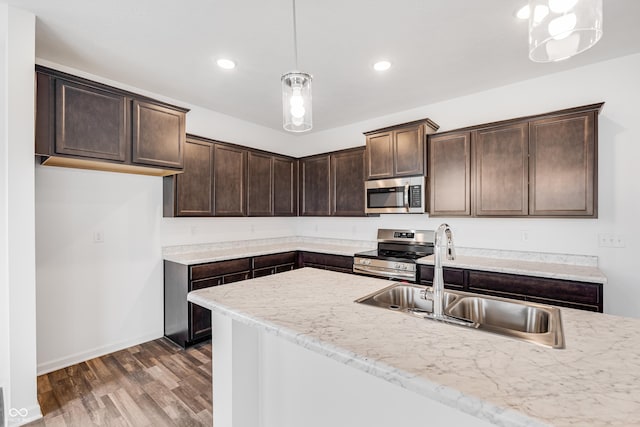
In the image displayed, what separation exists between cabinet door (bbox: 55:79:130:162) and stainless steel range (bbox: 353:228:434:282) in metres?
2.69

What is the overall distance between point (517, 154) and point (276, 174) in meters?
2.94

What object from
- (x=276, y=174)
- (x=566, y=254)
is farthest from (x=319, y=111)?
(x=566, y=254)

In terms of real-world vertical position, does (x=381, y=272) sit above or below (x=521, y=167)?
below

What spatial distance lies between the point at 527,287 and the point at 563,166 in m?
1.10

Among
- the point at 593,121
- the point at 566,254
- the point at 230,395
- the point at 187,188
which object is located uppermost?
the point at 593,121

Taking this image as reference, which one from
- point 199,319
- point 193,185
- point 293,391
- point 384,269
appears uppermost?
point 193,185

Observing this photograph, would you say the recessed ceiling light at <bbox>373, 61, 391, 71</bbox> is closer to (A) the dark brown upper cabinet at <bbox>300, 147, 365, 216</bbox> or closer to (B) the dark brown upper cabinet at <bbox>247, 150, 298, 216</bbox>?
(A) the dark brown upper cabinet at <bbox>300, 147, 365, 216</bbox>

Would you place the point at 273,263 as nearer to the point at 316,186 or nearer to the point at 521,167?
the point at 316,186

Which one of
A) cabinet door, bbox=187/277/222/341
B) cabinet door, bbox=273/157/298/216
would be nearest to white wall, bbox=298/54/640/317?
cabinet door, bbox=273/157/298/216

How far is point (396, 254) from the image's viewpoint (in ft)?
12.5

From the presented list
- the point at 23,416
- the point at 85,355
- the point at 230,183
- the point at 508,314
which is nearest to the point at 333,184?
the point at 230,183

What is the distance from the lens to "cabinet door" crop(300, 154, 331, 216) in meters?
4.40

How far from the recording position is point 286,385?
1.47 m

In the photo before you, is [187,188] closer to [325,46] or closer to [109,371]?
[109,371]
